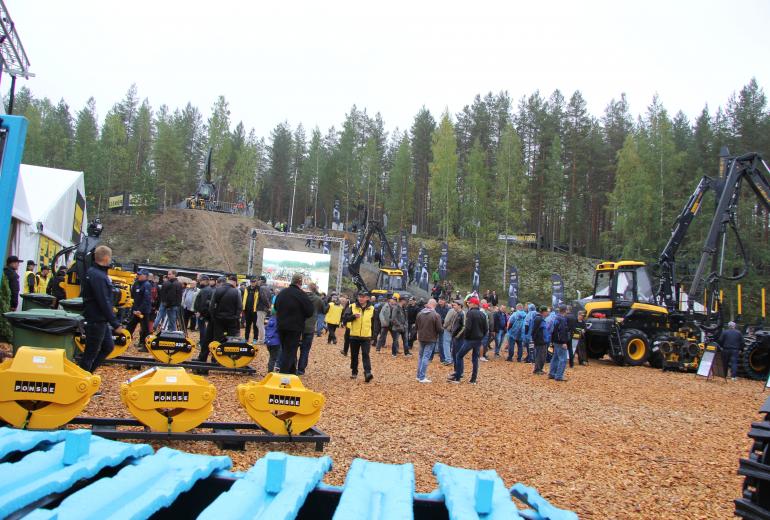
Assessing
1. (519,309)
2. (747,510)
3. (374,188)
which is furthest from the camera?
(374,188)

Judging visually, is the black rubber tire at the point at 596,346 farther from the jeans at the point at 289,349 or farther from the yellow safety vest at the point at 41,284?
the yellow safety vest at the point at 41,284

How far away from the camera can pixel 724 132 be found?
4331cm

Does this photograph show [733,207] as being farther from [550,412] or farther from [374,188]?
[374,188]

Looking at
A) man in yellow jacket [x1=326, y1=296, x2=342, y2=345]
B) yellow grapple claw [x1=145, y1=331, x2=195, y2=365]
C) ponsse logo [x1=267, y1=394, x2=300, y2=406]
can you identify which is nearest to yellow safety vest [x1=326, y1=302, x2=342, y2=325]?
man in yellow jacket [x1=326, y1=296, x2=342, y2=345]

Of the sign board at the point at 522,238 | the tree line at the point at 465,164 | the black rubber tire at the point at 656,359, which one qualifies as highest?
the tree line at the point at 465,164

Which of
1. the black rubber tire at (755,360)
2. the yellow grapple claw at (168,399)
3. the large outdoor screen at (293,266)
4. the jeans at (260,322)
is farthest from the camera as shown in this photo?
the large outdoor screen at (293,266)

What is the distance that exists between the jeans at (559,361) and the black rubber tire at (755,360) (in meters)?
6.74

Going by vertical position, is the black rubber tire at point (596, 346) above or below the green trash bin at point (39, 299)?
below

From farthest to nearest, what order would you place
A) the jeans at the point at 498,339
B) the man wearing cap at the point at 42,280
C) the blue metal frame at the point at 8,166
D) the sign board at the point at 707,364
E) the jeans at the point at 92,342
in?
the jeans at the point at 498,339
the sign board at the point at 707,364
the man wearing cap at the point at 42,280
the jeans at the point at 92,342
the blue metal frame at the point at 8,166

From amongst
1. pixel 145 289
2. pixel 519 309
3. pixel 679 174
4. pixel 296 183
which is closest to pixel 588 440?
pixel 145 289

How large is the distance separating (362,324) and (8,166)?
804 cm

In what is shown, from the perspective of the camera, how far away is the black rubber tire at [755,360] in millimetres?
16438

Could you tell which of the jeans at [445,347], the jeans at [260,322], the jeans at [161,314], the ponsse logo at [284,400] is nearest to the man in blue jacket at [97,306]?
the ponsse logo at [284,400]

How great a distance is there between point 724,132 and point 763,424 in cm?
4864
